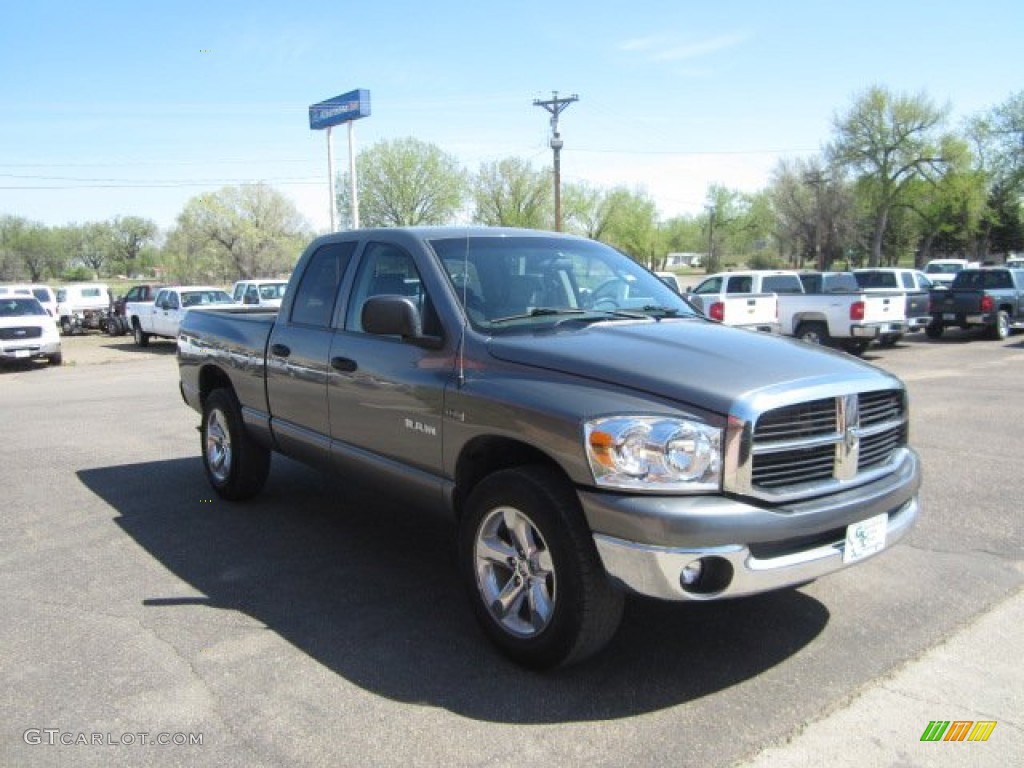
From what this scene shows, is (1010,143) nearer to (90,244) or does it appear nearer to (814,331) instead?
(814,331)

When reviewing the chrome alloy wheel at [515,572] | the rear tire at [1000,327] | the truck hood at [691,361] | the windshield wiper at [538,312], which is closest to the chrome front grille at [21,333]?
the windshield wiper at [538,312]

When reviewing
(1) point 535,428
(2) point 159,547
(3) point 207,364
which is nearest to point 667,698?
(1) point 535,428

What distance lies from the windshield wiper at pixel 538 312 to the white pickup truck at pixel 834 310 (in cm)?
1366

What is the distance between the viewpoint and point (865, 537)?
3475 millimetres

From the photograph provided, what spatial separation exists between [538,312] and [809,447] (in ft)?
5.08

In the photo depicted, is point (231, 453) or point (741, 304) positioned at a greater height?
point (741, 304)

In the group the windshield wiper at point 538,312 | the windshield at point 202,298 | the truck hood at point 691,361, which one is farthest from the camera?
the windshield at point 202,298

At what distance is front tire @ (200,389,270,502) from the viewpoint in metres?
6.09

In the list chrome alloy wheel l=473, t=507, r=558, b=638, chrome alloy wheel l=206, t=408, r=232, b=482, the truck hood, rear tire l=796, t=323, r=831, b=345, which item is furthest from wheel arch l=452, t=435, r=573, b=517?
rear tire l=796, t=323, r=831, b=345

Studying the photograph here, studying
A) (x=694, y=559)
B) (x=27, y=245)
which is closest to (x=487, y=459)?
(x=694, y=559)

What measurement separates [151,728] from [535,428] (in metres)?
1.88

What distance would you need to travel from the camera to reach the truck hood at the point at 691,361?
3.26 m

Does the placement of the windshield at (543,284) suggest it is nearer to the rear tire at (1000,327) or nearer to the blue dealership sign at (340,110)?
the rear tire at (1000,327)

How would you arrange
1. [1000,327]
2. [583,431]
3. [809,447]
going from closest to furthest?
1. [583,431]
2. [809,447]
3. [1000,327]
